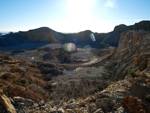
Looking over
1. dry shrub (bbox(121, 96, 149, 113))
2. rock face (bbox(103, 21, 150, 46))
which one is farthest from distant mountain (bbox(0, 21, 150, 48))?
dry shrub (bbox(121, 96, 149, 113))

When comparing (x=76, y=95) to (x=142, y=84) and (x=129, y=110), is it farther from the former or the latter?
(x=129, y=110)

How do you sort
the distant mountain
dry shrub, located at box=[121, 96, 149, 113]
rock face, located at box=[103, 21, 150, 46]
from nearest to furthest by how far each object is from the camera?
dry shrub, located at box=[121, 96, 149, 113]
rock face, located at box=[103, 21, 150, 46]
the distant mountain

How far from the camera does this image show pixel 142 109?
3.75 m

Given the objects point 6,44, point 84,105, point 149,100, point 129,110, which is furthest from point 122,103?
point 6,44

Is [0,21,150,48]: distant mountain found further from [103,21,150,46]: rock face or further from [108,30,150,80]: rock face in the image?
[108,30,150,80]: rock face

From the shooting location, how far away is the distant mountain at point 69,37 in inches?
2101

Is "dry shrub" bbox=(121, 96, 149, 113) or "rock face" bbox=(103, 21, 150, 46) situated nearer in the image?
"dry shrub" bbox=(121, 96, 149, 113)

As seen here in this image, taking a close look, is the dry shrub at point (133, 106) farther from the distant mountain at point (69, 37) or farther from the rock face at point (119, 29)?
the rock face at point (119, 29)

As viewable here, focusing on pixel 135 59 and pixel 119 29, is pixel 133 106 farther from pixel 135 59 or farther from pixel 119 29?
pixel 119 29

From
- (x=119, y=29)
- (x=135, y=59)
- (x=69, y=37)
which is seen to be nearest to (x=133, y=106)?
(x=135, y=59)

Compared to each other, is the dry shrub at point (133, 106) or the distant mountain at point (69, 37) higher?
the distant mountain at point (69, 37)

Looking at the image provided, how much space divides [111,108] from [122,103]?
1.50ft

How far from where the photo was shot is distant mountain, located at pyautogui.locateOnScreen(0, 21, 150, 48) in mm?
53375

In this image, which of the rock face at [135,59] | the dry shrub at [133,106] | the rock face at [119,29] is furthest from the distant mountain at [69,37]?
the dry shrub at [133,106]
